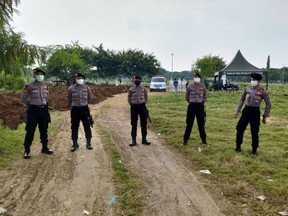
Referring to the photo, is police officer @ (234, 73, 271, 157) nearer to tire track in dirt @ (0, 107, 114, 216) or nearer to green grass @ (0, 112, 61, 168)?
tire track in dirt @ (0, 107, 114, 216)

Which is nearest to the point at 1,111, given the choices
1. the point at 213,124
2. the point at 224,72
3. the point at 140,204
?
the point at 213,124

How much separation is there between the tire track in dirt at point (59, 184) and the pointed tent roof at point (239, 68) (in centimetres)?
2540

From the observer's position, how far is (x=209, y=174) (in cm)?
657

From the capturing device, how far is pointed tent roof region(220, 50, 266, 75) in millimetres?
31234

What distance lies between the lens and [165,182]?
6.03m

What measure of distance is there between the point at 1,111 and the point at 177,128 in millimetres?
7758

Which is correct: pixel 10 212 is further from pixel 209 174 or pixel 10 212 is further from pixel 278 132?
pixel 278 132

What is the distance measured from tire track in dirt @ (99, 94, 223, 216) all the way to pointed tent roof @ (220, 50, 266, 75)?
2333 centimetres

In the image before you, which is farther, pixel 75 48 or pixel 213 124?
pixel 213 124

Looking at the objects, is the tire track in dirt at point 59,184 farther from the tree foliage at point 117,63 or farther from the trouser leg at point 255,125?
the tree foliage at point 117,63

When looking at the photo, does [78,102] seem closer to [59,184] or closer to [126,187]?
[59,184]

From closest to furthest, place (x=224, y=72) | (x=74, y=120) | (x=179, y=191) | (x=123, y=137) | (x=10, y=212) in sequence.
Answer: (x=10, y=212) → (x=179, y=191) → (x=74, y=120) → (x=123, y=137) → (x=224, y=72)

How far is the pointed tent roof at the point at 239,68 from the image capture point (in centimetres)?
3123

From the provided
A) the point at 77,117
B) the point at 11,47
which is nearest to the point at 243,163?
the point at 77,117
